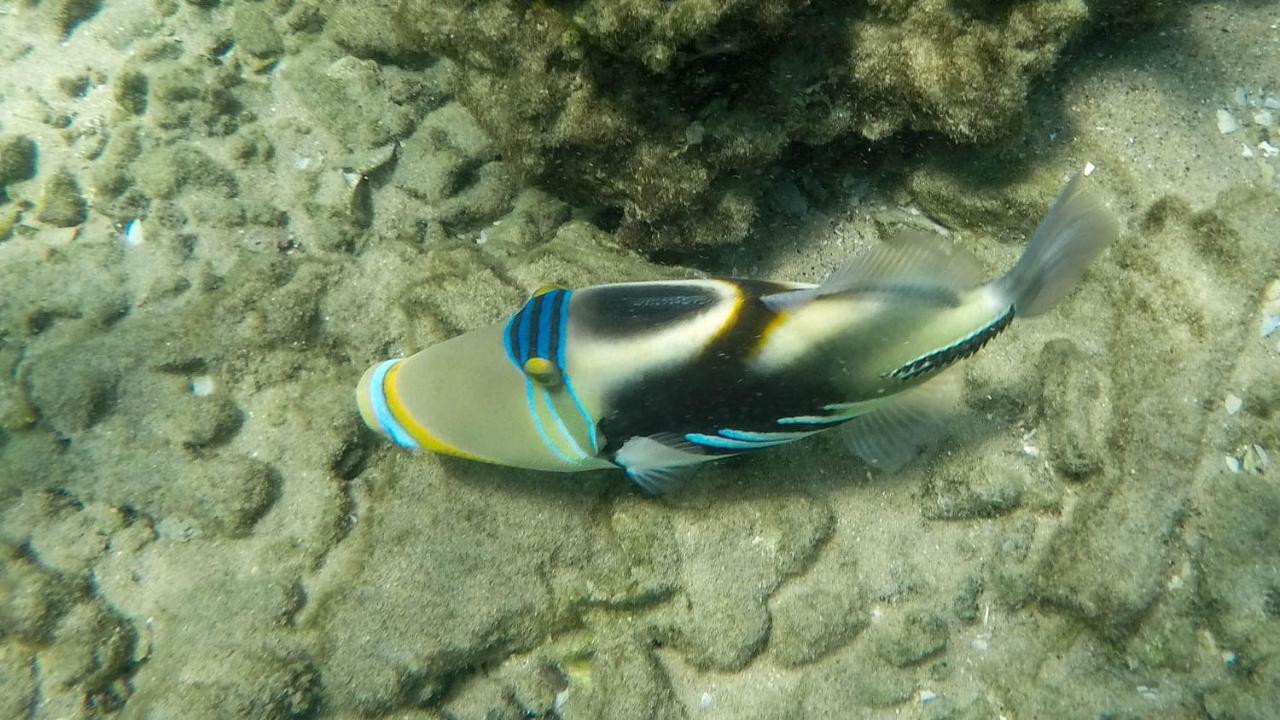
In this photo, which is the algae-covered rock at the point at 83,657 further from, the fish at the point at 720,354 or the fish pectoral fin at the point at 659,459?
the fish pectoral fin at the point at 659,459

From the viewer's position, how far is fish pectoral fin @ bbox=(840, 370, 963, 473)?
2695mm

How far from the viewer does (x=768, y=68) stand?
3148mm

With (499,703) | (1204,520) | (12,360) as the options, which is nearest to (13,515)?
(12,360)

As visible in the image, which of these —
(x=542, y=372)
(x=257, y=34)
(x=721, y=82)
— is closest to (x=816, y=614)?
(x=542, y=372)

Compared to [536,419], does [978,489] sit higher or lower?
lower

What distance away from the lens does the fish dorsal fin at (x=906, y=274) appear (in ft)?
7.61

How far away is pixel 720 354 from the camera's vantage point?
2330mm

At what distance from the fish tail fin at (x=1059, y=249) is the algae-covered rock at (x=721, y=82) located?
0.92 m

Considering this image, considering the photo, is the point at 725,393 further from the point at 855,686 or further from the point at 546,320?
the point at 855,686

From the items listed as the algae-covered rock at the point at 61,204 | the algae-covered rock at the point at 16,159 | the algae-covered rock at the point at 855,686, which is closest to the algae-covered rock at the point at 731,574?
the algae-covered rock at the point at 855,686

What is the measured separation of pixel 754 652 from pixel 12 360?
12.4 feet

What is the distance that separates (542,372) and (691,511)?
1132 millimetres

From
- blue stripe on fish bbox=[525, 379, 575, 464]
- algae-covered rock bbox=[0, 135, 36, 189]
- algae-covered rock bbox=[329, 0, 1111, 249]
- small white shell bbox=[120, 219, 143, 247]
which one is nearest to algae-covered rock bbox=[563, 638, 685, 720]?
blue stripe on fish bbox=[525, 379, 575, 464]

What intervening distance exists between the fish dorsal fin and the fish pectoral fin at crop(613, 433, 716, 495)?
24.1 inches
